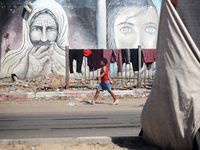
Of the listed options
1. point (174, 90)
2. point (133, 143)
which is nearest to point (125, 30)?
point (133, 143)

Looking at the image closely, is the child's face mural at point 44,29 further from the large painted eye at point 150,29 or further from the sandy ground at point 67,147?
the sandy ground at point 67,147

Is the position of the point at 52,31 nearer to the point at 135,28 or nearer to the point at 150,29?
the point at 135,28

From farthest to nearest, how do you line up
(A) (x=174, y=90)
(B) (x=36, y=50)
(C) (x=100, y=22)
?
(C) (x=100, y=22) < (B) (x=36, y=50) < (A) (x=174, y=90)

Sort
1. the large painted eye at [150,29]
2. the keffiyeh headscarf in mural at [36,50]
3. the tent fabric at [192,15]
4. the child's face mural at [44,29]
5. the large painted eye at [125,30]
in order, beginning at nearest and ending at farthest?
the tent fabric at [192,15] → the keffiyeh headscarf in mural at [36,50] → the child's face mural at [44,29] → the large painted eye at [125,30] → the large painted eye at [150,29]

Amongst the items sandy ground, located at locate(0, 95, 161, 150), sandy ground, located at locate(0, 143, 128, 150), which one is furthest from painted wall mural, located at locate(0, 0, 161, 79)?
sandy ground, located at locate(0, 143, 128, 150)

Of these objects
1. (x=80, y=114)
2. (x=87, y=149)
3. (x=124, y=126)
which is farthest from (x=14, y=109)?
(x=87, y=149)

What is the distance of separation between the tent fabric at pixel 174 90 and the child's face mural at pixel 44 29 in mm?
12708

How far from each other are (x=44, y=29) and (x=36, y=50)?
1246 millimetres

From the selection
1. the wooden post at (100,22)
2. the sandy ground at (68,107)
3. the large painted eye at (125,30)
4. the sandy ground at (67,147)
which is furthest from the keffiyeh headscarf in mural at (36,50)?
the sandy ground at (67,147)

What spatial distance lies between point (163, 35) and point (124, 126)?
2672 millimetres

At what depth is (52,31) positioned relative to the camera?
1584 centimetres

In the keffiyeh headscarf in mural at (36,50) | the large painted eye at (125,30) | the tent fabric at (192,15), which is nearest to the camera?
the tent fabric at (192,15)

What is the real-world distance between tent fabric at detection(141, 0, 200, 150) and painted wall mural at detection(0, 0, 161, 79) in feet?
40.7

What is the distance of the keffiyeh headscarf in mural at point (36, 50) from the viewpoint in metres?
15.5
